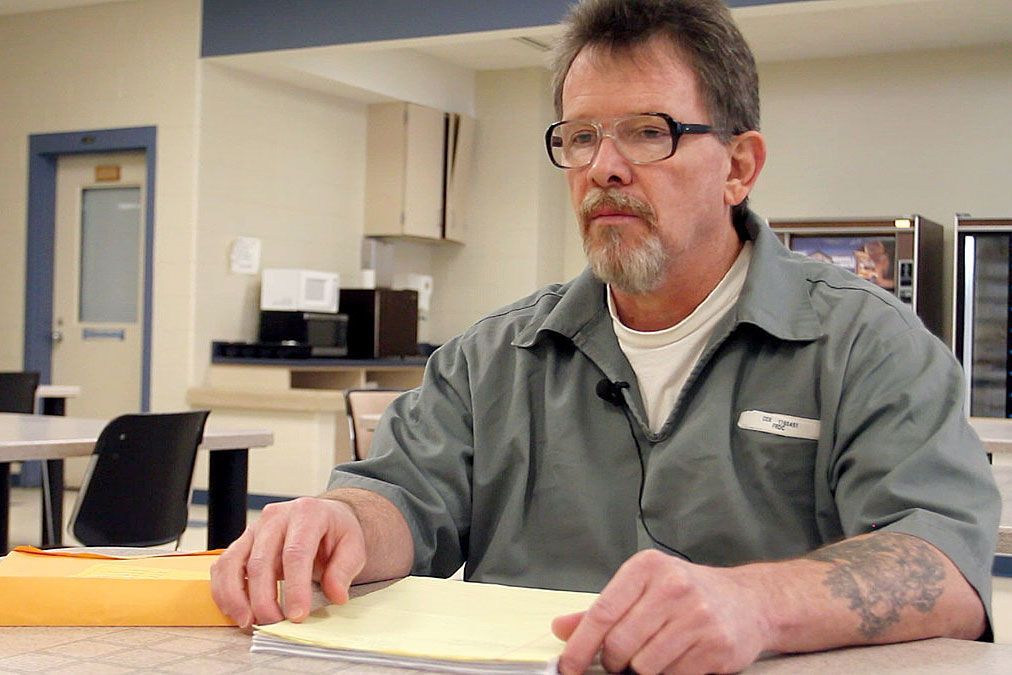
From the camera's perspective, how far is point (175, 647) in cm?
109

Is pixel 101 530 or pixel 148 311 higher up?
pixel 148 311

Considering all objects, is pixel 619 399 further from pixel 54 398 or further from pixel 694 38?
pixel 54 398

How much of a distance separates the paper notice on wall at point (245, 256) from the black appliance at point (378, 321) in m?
0.61

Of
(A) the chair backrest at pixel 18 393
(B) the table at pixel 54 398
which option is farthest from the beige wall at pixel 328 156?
(A) the chair backrest at pixel 18 393

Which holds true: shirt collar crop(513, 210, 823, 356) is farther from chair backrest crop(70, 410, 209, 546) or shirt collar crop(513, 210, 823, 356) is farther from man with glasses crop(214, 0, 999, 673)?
chair backrest crop(70, 410, 209, 546)

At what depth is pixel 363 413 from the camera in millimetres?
4234

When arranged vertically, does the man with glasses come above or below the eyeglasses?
below

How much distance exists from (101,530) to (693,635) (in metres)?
2.76

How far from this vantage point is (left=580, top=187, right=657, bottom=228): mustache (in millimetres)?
1505

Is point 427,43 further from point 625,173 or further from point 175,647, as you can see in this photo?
point 175,647

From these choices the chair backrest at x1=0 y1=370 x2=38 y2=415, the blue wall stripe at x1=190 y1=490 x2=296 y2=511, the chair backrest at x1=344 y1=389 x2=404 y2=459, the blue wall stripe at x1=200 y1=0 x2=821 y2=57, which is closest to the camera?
the chair backrest at x1=344 y1=389 x2=404 y2=459

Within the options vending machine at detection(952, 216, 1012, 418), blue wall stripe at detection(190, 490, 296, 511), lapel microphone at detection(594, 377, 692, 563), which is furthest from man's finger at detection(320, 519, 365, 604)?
vending machine at detection(952, 216, 1012, 418)

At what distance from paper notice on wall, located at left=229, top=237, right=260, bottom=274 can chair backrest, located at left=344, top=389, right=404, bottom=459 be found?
3.05 metres

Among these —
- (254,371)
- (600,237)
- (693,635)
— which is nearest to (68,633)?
(693,635)
